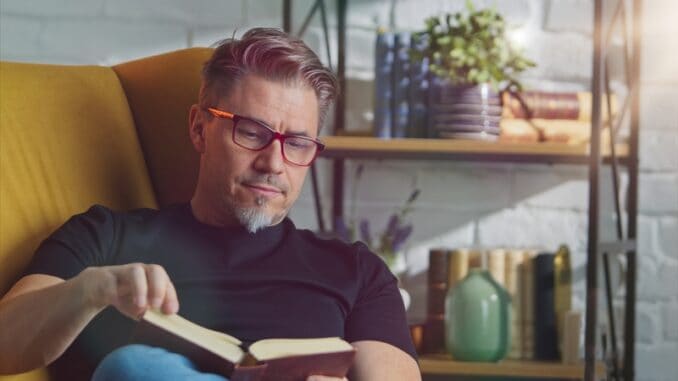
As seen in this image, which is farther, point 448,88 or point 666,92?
point 666,92

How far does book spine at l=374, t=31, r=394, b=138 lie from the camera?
2178 mm

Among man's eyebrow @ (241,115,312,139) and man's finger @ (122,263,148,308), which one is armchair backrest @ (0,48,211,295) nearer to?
man's eyebrow @ (241,115,312,139)

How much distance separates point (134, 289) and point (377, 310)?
469 mm

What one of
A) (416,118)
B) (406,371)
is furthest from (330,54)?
(406,371)

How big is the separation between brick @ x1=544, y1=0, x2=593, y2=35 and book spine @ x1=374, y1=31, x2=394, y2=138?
43cm

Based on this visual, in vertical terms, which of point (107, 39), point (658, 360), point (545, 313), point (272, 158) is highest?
point (107, 39)

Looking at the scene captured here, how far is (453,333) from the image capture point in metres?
2.18

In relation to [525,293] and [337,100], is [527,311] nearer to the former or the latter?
[525,293]

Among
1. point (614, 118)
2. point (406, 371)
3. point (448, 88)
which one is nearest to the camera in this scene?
point (406, 371)

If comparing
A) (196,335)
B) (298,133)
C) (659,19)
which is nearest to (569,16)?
(659,19)

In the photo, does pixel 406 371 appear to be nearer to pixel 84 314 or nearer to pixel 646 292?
pixel 84 314

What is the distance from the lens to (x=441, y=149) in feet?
7.02

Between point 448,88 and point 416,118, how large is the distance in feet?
0.29

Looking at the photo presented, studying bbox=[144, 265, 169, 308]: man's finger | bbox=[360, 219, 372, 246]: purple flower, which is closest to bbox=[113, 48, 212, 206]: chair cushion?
bbox=[144, 265, 169, 308]: man's finger
